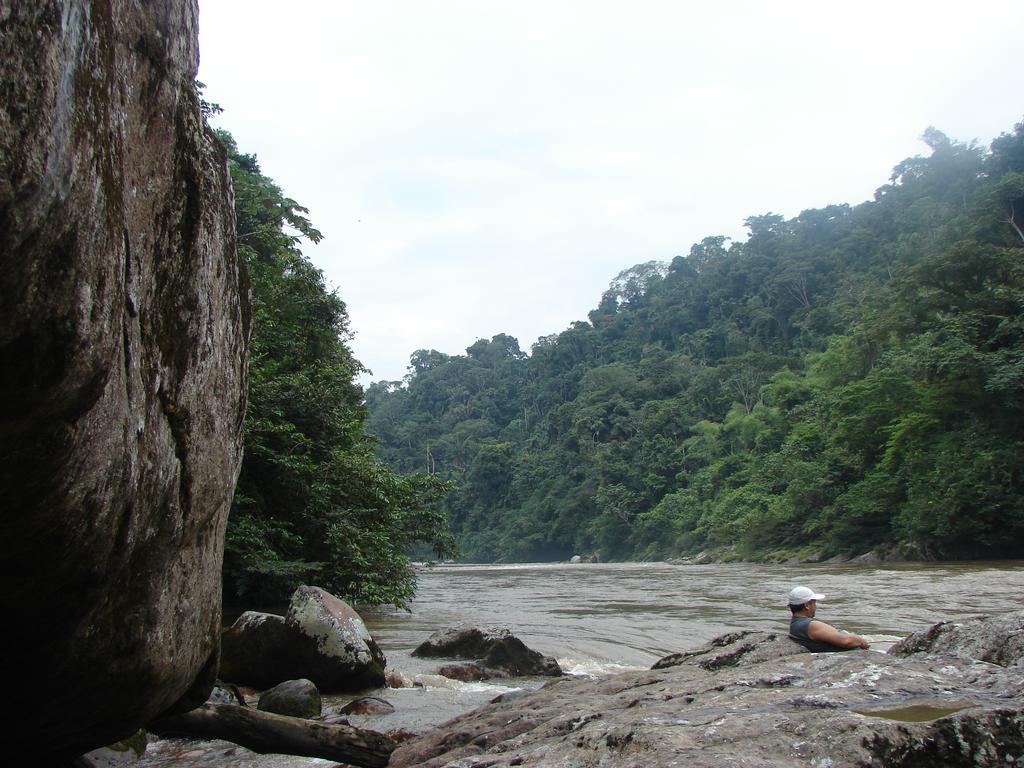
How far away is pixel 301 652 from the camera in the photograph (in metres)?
7.79

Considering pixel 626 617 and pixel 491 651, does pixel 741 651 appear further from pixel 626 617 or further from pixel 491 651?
pixel 626 617

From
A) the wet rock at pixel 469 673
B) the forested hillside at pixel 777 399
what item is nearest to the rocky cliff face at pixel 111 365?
the wet rock at pixel 469 673

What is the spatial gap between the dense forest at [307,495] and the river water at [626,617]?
57.0 inches

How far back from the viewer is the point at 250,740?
16.1ft

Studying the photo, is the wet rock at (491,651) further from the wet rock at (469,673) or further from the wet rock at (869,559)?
the wet rock at (869,559)

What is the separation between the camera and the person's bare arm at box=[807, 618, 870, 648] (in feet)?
17.4

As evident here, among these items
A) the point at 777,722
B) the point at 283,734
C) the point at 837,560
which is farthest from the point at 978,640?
the point at 837,560

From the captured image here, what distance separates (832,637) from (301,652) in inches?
200

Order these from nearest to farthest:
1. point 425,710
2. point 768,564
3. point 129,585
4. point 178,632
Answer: point 129,585 → point 178,632 → point 425,710 → point 768,564

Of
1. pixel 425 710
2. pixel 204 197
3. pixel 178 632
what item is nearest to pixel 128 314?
pixel 204 197

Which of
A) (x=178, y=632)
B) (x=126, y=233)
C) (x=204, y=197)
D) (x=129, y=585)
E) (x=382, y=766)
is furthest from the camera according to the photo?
(x=382, y=766)

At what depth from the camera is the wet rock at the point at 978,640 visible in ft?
13.8

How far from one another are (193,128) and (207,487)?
168 centimetres

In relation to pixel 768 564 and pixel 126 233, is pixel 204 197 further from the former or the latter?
pixel 768 564
